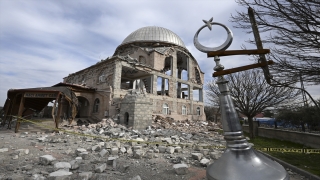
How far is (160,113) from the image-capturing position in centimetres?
2020

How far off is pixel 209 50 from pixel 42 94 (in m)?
12.7

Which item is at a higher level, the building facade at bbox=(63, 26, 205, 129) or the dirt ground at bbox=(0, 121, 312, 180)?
the building facade at bbox=(63, 26, 205, 129)

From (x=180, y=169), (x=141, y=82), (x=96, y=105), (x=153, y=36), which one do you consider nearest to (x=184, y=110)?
(x=141, y=82)

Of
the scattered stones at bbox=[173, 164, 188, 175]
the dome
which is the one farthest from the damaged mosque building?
the scattered stones at bbox=[173, 164, 188, 175]

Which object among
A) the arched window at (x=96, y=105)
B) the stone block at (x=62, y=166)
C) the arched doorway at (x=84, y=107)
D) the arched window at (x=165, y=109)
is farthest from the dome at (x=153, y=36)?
the stone block at (x=62, y=166)

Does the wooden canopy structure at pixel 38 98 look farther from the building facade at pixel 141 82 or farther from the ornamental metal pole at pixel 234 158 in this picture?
the ornamental metal pole at pixel 234 158

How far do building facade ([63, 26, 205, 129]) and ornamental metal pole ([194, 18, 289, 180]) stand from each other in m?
12.5

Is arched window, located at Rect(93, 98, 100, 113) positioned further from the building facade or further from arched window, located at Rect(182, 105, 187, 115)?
arched window, located at Rect(182, 105, 187, 115)

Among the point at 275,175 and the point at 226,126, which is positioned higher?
the point at 226,126

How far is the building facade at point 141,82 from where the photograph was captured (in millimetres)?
14562

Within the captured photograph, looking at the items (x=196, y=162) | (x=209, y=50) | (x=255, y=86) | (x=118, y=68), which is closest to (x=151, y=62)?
(x=118, y=68)

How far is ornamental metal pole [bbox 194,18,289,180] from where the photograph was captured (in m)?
1.29

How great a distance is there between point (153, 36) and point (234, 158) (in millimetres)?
26319

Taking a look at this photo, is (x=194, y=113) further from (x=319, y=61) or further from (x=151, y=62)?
(x=319, y=61)
